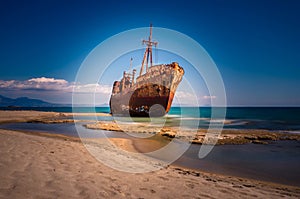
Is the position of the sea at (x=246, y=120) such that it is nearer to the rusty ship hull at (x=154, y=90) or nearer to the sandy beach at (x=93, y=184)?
the rusty ship hull at (x=154, y=90)

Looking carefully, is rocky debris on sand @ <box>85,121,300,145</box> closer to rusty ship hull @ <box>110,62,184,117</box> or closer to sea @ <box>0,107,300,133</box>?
sea @ <box>0,107,300,133</box>

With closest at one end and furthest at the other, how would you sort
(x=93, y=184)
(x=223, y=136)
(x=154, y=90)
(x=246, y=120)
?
(x=93, y=184)
(x=223, y=136)
(x=154, y=90)
(x=246, y=120)

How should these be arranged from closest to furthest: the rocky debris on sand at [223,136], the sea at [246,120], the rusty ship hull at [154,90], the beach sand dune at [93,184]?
the beach sand dune at [93,184] < the rocky debris on sand at [223,136] < the sea at [246,120] < the rusty ship hull at [154,90]

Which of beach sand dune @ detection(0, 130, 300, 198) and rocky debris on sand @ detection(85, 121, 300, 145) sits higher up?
beach sand dune @ detection(0, 130, 300, 198)

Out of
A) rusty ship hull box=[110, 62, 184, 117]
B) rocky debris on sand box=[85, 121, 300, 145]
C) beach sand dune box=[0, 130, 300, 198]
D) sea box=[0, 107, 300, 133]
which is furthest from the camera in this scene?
rusty ship hull box=[110, 62, 184, 117]

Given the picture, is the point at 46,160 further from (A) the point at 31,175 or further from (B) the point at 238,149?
(B) the point at 238,149

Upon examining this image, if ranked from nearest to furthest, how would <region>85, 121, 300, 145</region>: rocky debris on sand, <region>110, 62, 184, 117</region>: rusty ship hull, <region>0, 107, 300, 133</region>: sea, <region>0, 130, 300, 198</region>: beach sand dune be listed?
<region>0, 130, 300, 198</region>: beach sand dune
<region>85, 121, 300, 145</region>: rocky debris on sand
<region>0, 107, 300, 133</region>: sea
<region>110, 62, 184, 117</region>: rusty ship hull

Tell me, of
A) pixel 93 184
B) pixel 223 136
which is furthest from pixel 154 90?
pixel 93 184

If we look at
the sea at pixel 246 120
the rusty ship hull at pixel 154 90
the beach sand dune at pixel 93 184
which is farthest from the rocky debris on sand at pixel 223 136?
the rusty ship hull at pixel 154 90

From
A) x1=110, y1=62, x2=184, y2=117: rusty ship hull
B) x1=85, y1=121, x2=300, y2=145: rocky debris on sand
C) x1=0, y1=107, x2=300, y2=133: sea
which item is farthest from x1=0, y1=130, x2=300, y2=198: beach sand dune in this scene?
x1=110, y1=62, x2=184, y2=117: rusty ship hull

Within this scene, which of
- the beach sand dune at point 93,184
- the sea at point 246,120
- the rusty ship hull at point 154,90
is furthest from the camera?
the rusty ship hull at point 154,90

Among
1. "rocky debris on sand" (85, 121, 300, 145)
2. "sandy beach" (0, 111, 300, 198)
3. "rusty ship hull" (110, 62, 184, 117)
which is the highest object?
"rusty ship hull" (110, 62, 184, 117)

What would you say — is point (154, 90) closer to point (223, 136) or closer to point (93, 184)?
point (223, 136)

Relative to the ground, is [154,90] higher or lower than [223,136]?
higher
